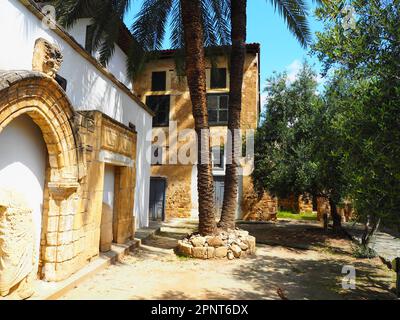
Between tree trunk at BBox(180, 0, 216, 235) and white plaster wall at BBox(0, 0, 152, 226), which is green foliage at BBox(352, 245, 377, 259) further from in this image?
white plaster wall at BBox(0, 0, 152, 226)

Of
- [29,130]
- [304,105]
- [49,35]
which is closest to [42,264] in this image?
[29,130]

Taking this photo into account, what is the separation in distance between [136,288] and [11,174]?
283cm

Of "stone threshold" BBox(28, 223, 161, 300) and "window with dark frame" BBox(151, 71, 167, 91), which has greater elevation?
"window with dark frame" BBox(151, 71, 167, 91)

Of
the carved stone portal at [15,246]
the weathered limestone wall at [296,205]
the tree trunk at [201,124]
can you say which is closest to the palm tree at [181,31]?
the tree trunk at [201,124]

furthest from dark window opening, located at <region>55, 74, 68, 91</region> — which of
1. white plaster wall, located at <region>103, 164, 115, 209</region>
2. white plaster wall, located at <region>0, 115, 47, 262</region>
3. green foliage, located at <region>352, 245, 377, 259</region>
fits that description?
green foliage, located at <region>352, 245, 377, 259</region>

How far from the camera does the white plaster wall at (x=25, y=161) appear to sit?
4680 millimetres

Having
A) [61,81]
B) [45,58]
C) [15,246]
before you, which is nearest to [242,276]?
[15,246]

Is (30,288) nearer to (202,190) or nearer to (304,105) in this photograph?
(202,190)

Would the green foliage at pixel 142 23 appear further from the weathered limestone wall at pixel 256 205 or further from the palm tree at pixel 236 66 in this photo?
the weathered limestone wall at pixel 256 205

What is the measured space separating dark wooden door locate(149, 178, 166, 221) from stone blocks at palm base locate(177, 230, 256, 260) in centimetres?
761

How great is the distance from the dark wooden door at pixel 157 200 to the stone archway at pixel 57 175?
10.5m

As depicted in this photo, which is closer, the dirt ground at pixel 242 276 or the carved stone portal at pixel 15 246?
the carved stone portal at pixel 15 246

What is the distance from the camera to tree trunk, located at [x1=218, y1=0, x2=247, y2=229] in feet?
30.1

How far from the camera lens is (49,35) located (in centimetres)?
595
